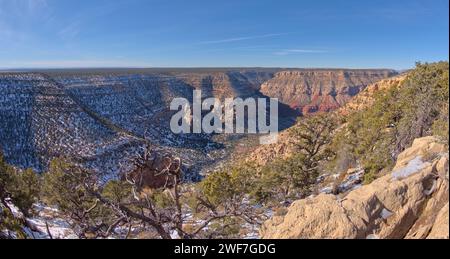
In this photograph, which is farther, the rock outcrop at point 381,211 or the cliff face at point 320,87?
the cliff face at point 320,87

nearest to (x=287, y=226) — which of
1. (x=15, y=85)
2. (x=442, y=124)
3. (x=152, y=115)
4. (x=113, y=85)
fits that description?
(x=442, y=124)

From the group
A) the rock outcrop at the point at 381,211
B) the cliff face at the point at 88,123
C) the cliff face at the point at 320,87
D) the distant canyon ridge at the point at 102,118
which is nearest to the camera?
the rock outcrop at the point at 381,211

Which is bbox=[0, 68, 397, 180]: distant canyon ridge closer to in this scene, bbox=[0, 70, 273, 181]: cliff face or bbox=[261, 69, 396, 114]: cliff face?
bbox=[0, 70, 273, 181]: cliff face

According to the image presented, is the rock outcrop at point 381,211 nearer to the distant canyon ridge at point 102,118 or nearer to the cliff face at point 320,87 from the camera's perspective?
the distant canyon ridge at point 102,118

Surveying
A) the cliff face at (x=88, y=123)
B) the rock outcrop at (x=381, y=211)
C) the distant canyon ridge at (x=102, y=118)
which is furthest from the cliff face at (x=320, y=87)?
the rock outcrop at (x=381, y=211)

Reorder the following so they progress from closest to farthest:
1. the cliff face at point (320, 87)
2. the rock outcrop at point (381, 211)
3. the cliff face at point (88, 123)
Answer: the rock outcrop at point (381, 211) → the cliff face at point (88, 123) → the cliff face at point (320, 87)

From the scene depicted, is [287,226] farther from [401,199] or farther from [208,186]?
[208,186]
